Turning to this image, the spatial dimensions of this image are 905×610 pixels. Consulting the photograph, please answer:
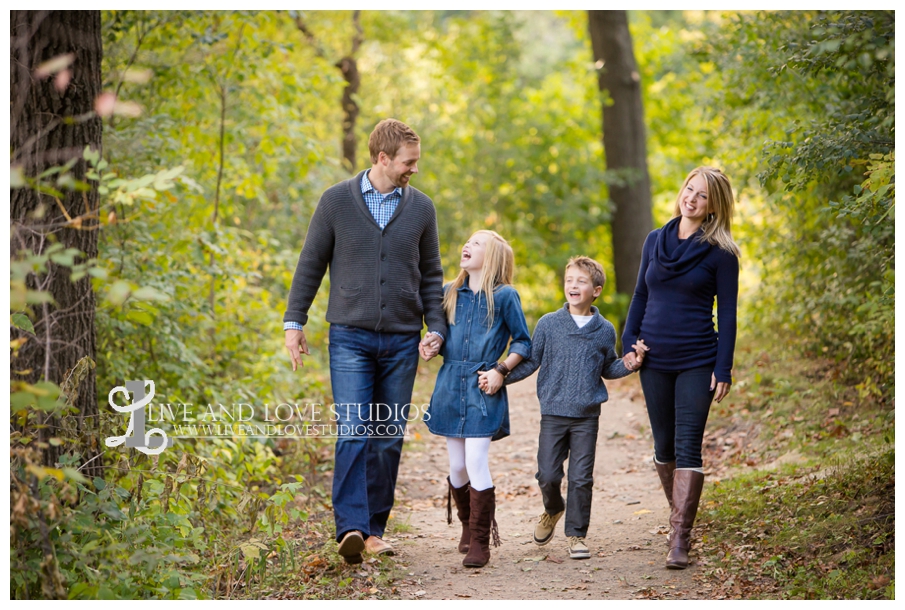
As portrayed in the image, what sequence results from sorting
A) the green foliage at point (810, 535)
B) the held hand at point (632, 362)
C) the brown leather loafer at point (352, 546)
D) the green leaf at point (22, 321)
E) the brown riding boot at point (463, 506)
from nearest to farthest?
the green leaf at point (22, 321) < the green foliage at point (810, 535) < the brown leather loafer at point (352, 546) < the held hand at point (632, 362) < the brown riding boot at point (463, 506)

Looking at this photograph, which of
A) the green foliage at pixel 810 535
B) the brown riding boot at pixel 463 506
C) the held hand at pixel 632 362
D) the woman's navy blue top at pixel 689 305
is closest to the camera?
the green foliage at pixel 810 535

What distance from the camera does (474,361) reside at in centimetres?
448

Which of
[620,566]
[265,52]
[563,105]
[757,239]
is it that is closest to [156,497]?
[620,566]

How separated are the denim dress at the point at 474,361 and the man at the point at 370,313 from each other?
0.13 meters

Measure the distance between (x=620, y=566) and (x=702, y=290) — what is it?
1.54 metres

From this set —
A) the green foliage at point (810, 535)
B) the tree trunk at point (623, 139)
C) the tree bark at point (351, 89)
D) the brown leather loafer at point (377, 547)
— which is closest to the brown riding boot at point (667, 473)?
the green foliage at point (810, 535)

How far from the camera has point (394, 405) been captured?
448 centimetres

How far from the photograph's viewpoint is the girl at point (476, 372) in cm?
441

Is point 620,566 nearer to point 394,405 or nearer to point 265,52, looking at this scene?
point 394,405

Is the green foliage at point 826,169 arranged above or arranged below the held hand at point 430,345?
above

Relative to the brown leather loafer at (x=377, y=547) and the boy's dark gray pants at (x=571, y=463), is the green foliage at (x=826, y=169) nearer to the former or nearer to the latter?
the boy's dark gray pants at (x=571, y=463)

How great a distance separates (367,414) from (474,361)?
631mm

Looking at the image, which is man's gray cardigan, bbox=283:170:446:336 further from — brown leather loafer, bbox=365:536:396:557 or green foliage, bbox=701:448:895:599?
green foliage, bbox=701:448:895:599

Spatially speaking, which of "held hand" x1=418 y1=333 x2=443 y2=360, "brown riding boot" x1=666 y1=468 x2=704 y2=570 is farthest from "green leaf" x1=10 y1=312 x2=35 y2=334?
"brown riding boot" x1=666 y1=468 x2=704 y2=570
